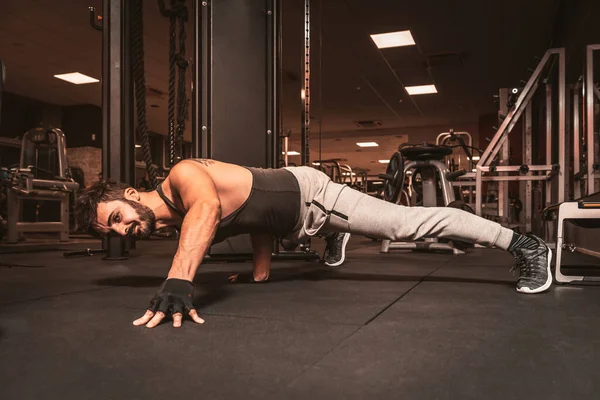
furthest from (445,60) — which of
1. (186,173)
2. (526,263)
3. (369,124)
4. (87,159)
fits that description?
(87,159)

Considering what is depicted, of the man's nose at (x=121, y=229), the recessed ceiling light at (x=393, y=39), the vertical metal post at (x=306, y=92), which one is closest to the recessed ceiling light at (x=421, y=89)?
the recessed ceiling light at (x=393, y=39)

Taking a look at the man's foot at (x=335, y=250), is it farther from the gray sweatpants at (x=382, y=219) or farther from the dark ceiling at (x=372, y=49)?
the dark ceiling at (x=372, y=49)

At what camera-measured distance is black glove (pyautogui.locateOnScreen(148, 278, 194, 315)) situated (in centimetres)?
133

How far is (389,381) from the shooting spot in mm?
892

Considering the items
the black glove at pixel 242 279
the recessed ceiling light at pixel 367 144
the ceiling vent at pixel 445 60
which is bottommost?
the black glove at pixel 242 279

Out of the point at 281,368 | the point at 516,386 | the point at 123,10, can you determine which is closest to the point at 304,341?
the point at 281,368

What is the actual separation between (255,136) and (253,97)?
0.78ft

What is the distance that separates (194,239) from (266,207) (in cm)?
44

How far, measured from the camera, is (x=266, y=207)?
6.16 feet

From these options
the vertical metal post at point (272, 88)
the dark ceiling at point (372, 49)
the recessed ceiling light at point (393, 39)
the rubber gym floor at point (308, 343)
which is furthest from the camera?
the recessed ceiling light at point (393, 39)

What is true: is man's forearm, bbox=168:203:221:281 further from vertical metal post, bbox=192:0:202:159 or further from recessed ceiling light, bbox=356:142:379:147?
recessed ceiling light, bbox=356:142:379:147

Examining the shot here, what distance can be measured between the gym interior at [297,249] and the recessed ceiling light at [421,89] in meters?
0.11

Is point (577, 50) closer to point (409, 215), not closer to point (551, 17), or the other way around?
point (551, 17)

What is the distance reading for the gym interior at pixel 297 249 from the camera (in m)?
0.96
